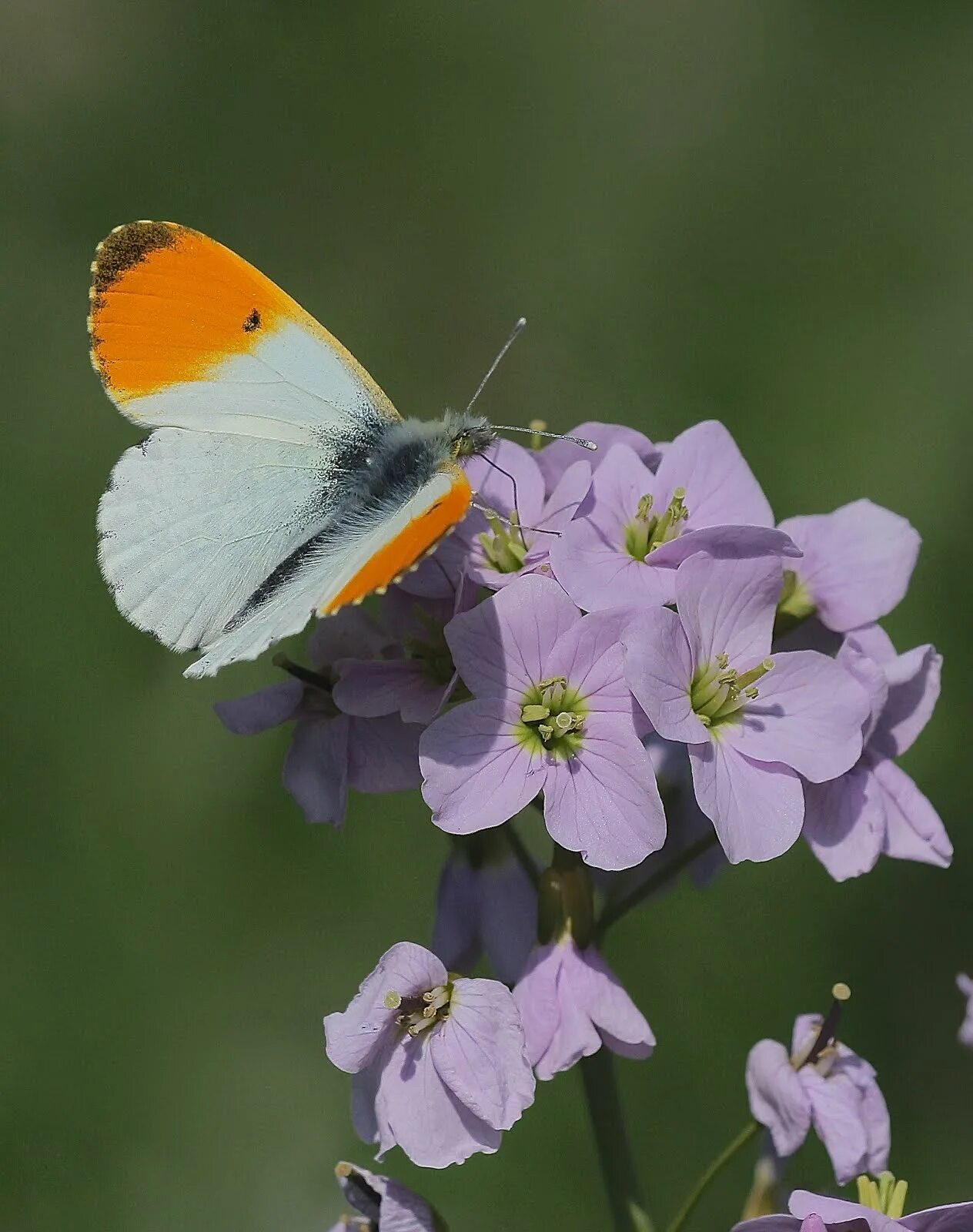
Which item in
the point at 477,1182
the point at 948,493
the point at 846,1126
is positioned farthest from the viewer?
the point at 948,493

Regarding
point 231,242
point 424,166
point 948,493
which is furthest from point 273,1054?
point 424,166

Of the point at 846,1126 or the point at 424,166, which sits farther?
the point at 424,166

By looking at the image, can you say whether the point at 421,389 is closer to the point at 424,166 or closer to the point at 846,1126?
the point at 424,166

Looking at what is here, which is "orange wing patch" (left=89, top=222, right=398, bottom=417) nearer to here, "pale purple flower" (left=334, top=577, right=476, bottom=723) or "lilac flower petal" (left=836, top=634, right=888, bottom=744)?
"pale purple flower" (left=334, top=577, right=476, bottom=723)

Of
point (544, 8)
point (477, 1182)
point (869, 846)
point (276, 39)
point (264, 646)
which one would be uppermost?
point (544, 8)

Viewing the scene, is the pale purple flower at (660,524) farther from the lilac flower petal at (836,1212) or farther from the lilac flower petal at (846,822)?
the lilac flower petal at (836,1212)

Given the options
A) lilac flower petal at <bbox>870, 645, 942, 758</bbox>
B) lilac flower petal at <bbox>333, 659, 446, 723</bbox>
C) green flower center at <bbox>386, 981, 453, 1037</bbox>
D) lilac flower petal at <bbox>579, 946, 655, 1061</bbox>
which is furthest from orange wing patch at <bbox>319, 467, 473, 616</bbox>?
lilac flower petal at <bbox>870, 645, 942, 758</bbox>
